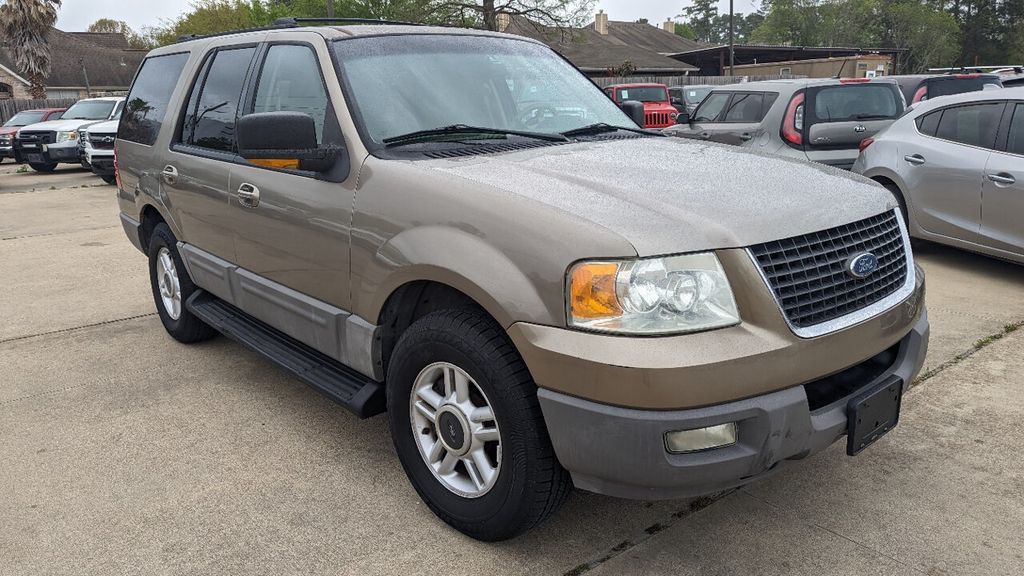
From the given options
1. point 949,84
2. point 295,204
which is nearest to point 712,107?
point 949,84

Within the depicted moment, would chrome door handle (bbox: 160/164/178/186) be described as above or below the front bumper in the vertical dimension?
above

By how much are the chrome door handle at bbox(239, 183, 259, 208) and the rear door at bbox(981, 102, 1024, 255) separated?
534cm

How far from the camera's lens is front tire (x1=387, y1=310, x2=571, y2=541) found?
2.46 metres

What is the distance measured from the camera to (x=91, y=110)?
64.9 feet

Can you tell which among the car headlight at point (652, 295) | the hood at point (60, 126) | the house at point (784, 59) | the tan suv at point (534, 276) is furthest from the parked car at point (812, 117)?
the house at point (784, 59)

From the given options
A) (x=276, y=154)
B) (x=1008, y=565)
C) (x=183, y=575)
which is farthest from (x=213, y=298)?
(x=1008, y=565)

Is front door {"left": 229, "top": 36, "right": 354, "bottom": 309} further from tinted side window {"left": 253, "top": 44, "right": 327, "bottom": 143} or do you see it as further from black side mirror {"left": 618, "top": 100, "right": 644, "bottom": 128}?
black side mirror {"left": 618, "top": 100, "right": 644, "bottom": 128}

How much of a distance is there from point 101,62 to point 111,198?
2020 inches

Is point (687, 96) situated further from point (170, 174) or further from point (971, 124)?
point (170, 174)

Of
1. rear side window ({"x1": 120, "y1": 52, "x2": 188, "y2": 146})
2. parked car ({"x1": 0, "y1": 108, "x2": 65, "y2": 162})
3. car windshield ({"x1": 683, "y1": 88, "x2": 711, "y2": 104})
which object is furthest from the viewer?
car windshield ({"x1": 683, "y1": 88, "x2": 711, "y2": 104})

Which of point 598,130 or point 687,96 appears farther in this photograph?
point 687,96

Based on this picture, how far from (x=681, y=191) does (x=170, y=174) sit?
3210 mm

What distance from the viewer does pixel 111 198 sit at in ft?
46.0

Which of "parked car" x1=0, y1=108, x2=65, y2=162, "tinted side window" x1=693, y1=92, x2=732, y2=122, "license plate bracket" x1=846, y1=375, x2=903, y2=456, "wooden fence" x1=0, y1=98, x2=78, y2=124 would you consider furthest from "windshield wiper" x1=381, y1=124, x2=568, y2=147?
"wooden fence" x1=0, y1=98, x2=78, y2=124
